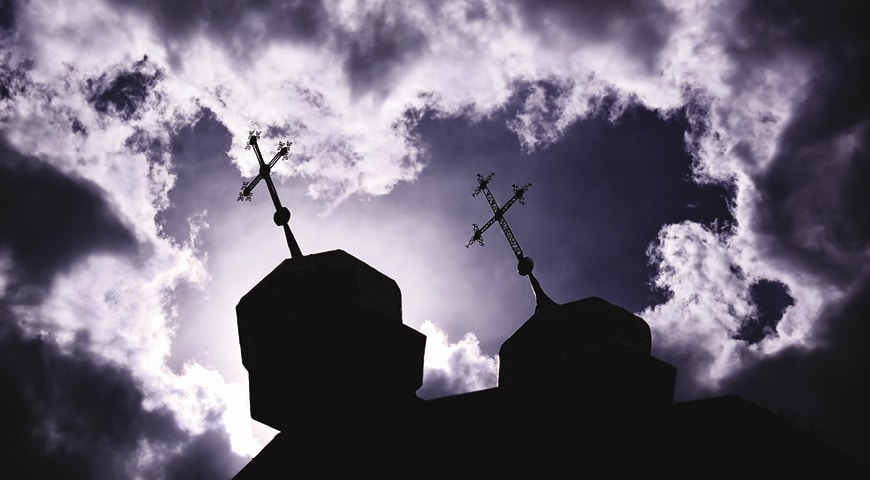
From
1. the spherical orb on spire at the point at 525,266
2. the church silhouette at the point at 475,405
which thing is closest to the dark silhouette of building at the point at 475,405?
the church silhouette at the point at 475,405

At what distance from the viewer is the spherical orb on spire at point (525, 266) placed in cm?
2467

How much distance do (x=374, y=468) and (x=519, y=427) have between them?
3.39 metres

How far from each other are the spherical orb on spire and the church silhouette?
309 cm

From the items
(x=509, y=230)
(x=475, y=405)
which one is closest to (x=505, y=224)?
(x=509, y=230)

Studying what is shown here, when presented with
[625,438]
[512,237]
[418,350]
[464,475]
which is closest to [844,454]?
[625,438]

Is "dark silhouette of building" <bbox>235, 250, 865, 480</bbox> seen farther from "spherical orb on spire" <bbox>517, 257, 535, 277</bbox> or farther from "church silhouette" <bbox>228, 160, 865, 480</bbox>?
"spherical orb on spire" <bbox>517, 257, 535, 277</bbox>

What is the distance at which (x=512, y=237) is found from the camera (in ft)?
83.3

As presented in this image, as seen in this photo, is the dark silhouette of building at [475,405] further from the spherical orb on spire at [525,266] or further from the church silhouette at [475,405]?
the spherical orb on spire at [525,266]

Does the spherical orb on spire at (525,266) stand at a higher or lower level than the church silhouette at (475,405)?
higher

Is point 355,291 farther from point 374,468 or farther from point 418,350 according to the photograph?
point 374,468

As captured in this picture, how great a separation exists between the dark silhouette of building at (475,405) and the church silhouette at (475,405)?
0.09ft

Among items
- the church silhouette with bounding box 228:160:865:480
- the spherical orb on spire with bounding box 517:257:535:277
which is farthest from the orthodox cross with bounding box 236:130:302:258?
the spherical orb on spire with bounding box 517:257:535:277

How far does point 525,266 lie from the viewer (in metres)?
24.7

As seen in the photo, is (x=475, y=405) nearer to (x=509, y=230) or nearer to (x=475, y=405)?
(x=475, y=405)
